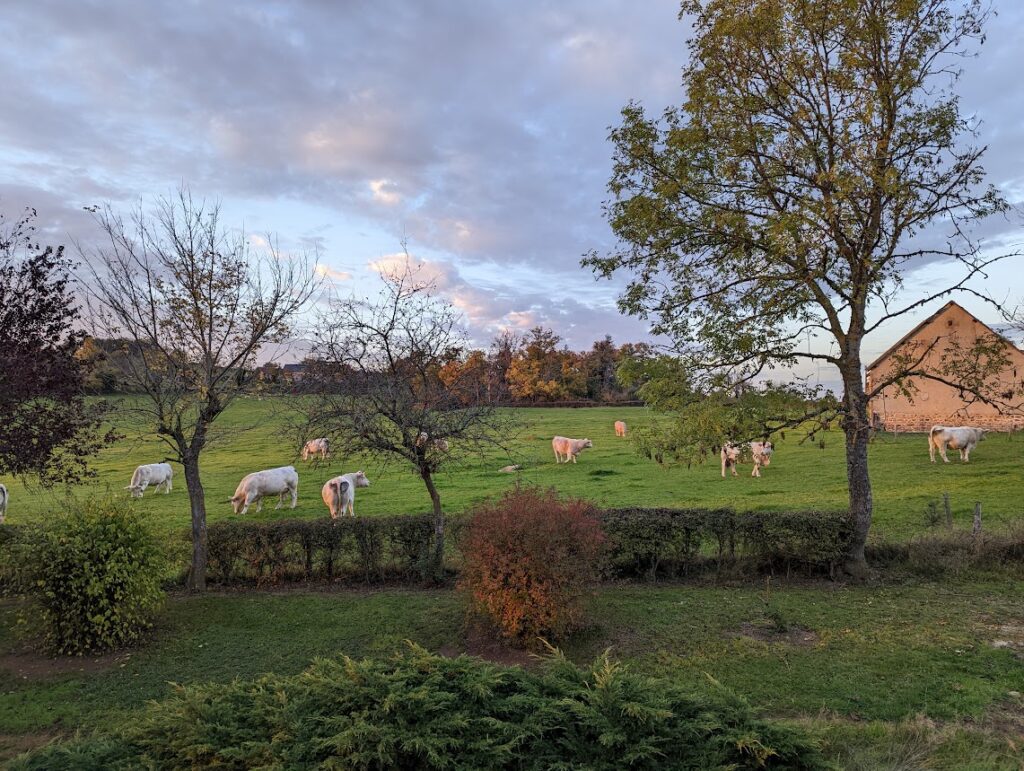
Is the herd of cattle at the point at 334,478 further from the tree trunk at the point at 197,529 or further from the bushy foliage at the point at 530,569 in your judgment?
the bushy foliage at the point at 530,569

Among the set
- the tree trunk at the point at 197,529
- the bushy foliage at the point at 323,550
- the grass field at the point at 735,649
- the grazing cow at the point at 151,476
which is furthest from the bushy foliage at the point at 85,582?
the grazing cow at the point at 151,476

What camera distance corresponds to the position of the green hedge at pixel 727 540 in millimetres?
10758

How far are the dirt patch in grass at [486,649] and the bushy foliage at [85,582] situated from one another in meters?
4.32

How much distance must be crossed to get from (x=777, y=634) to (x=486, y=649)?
388cm

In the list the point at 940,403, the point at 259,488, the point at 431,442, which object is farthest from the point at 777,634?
the point at 940,403

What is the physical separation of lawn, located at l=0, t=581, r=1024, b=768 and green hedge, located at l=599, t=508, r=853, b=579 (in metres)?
0.55

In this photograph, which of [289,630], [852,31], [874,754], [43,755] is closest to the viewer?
[43,755]

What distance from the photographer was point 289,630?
Result: 29.1 feet

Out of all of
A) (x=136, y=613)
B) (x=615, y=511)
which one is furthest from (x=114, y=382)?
(x=615, y=511)

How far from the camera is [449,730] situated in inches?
125

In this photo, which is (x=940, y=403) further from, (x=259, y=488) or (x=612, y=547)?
(x=259, y=488)

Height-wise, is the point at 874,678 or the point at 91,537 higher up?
the point at 91,537

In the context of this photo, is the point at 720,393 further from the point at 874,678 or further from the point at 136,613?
the point at 136,613

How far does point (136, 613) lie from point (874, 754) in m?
8.77
